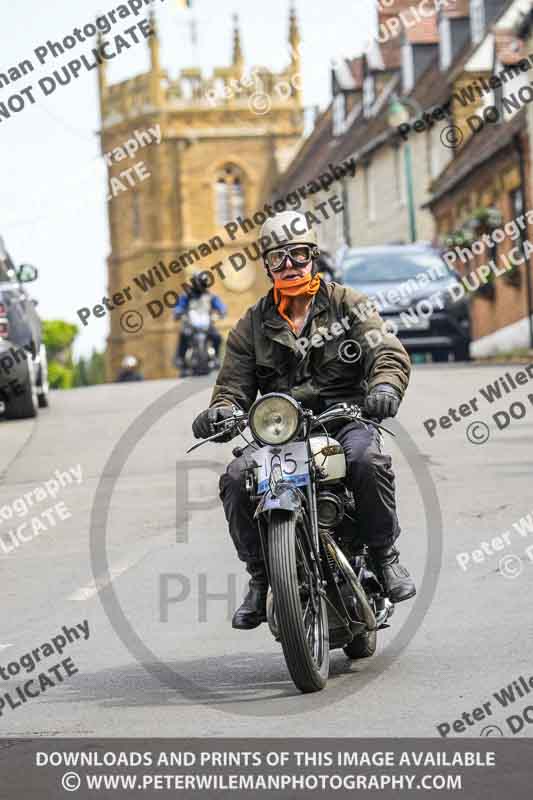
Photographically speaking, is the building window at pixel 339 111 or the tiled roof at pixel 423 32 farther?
the building window at pixel 339 111

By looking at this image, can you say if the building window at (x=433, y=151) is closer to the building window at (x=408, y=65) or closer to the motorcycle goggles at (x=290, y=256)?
the building window at (x=408, y=65)

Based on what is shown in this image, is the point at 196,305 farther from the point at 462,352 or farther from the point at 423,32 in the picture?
the point at 423,32

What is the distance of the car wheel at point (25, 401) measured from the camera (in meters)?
20.4

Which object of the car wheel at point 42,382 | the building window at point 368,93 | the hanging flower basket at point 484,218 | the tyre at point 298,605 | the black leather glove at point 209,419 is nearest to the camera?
the tyre at point 298,605

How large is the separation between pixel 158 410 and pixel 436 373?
216 inches

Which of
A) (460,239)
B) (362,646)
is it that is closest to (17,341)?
(362,646)

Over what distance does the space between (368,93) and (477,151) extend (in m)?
21.5

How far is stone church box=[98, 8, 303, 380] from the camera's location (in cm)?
9500

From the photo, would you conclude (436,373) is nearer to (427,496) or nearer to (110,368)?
(427,496)

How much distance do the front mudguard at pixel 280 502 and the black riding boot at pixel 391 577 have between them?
2.16ft

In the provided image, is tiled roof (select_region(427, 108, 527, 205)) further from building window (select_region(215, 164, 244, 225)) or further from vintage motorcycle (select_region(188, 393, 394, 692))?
building window (select_region(215, 164, 244, 225))

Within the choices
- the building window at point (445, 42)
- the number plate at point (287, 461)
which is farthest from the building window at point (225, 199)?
the number plate at point (287, 461)

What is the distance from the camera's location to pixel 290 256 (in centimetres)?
703
